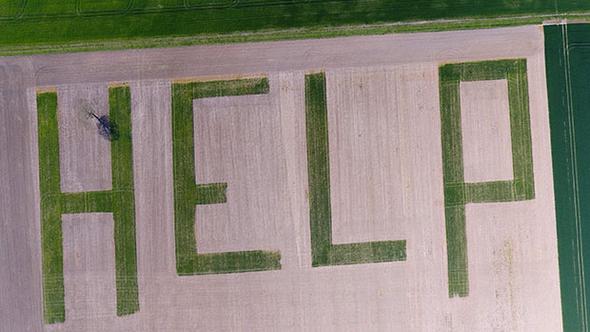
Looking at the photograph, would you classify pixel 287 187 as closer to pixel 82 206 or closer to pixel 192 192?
pixel 192 192

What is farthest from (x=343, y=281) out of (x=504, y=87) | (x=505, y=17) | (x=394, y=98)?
(x=505, y=17)

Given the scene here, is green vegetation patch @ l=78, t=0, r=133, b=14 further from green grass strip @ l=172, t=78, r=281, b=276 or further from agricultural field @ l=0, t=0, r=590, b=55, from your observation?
green grass strip @ l=172, t=78, r=281, b=276

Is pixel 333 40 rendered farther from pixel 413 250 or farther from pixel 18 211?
pixel 18 211

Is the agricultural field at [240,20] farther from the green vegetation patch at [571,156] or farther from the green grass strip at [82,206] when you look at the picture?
the green grass strip at [82,206]

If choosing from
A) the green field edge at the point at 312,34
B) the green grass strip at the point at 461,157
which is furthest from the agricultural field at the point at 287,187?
the green field edge at the point at 312,34

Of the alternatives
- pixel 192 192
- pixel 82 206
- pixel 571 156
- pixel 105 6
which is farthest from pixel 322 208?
pixel 105 6

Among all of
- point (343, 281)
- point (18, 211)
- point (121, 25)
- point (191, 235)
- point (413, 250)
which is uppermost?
point (121, 25)
